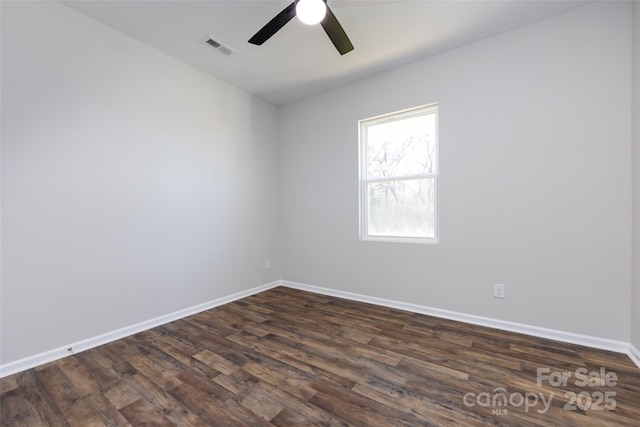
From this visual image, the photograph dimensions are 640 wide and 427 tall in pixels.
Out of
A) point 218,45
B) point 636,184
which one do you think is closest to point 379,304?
point 636,184

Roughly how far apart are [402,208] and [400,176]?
37 centimetres

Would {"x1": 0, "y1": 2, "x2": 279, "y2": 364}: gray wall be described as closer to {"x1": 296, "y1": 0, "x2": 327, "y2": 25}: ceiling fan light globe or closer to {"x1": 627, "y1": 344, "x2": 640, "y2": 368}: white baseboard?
{"x1": 296, "y1": 0, "x2": 327, "y2": 25}: ceiling fan light globe

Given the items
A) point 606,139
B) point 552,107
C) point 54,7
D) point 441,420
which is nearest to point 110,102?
point 54,7

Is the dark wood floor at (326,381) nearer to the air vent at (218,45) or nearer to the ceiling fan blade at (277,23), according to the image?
the ceiling fan blade at (277,23)

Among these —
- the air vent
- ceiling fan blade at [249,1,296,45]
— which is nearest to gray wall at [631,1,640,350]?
ceiling fan blade at [249,1,296,45]

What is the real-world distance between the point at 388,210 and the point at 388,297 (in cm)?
102

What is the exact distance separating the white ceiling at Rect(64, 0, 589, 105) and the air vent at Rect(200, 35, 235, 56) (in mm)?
48

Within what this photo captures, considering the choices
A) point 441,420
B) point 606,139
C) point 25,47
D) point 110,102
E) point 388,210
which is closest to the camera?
point 441,420

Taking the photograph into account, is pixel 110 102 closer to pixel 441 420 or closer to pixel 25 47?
pixel 25 47

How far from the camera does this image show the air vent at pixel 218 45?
2.43 metres

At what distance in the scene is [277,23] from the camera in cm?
178

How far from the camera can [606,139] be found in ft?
6.61

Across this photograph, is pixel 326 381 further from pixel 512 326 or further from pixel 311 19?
pixel 311 19

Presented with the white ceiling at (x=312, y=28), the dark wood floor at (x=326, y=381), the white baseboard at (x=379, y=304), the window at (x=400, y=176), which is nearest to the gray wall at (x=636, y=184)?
the white baseboard at (x=379, y=304)
